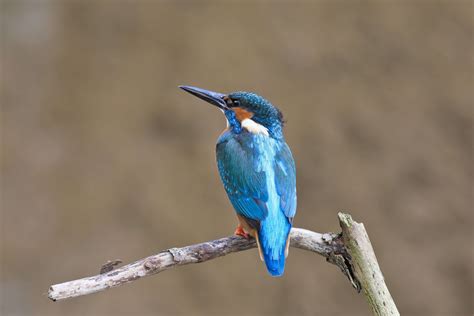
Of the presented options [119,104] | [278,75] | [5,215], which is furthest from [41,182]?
[278,75]

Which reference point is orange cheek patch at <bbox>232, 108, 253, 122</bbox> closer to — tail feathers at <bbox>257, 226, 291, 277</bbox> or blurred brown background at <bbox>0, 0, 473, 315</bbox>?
tail feathers at <bbox>257, 226, 291, 277</bbox>

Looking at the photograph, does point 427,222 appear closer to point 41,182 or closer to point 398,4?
point 398,4

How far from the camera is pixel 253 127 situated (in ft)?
11.6

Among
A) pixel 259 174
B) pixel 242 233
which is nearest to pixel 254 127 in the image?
pixel 259 174

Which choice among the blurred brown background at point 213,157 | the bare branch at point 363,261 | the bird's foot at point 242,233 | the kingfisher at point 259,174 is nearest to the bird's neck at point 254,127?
the kingfisher at point 259,174

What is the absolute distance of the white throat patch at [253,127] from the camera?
138 inches

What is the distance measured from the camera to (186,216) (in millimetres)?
6105

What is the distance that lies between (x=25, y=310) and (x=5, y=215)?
2.48ft

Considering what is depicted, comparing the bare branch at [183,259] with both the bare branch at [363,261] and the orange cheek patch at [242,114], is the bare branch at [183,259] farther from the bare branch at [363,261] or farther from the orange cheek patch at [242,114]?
the orange cheek patch at [242,114]

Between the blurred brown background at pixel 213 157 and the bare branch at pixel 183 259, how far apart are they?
2846 mm

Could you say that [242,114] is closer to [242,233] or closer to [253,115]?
[253,115]

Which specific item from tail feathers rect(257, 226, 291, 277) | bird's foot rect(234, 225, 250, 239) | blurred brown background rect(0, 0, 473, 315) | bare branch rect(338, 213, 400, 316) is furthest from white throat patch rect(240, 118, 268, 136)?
blurred brown background rect(0, 0, 473, 315)

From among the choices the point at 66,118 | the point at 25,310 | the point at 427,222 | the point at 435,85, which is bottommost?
the point at 25,310

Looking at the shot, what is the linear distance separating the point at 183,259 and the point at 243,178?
0.53 m
